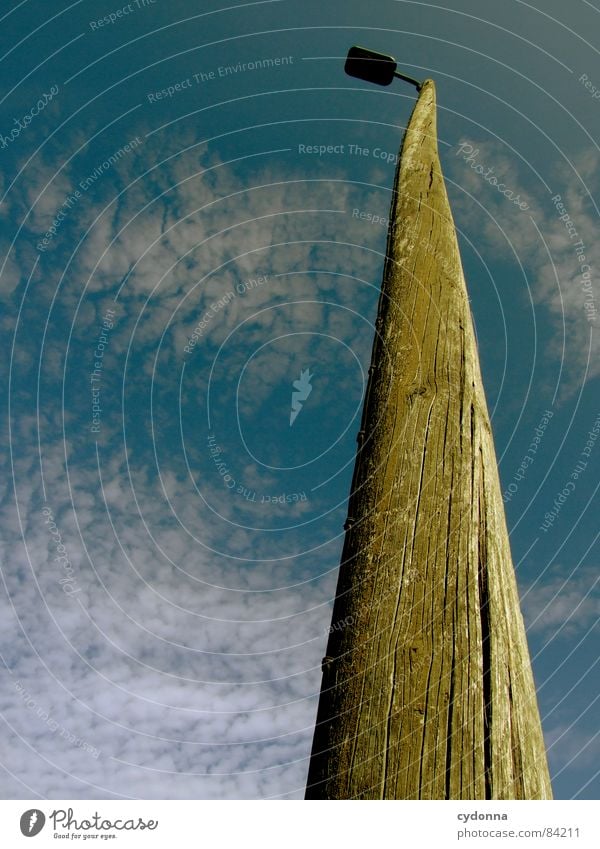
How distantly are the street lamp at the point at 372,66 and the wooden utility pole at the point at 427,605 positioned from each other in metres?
2.11

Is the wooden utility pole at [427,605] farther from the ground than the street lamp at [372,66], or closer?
closer

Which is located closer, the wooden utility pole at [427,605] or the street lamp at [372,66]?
the wooden utility pole at [427,605]

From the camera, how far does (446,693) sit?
3.92 ft

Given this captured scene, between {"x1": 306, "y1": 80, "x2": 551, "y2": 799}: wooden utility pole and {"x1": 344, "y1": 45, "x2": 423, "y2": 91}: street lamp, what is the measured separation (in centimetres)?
211

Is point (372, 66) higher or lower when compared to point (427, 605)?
higher

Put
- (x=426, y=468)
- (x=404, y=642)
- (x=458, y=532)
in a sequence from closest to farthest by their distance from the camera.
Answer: (x=404, y=642)
(x=458, y=532)
(x=426, y=468)

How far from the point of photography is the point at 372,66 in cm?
330

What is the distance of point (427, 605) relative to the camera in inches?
50.9

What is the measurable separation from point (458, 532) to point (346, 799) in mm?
609

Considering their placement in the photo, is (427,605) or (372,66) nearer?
(427,605)

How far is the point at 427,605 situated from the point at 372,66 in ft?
10.4

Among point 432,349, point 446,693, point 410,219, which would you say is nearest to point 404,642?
point 446,693

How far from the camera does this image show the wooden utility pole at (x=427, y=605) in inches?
45.4
